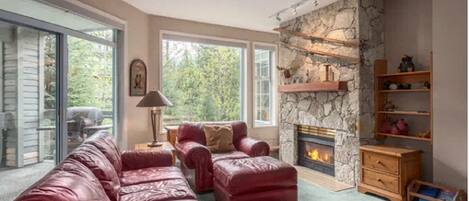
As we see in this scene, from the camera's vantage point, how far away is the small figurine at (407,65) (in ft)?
12.2

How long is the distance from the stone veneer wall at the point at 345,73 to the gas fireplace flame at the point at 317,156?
34 cm

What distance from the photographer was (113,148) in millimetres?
2975

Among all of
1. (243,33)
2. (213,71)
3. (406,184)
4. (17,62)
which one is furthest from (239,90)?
(17,62)

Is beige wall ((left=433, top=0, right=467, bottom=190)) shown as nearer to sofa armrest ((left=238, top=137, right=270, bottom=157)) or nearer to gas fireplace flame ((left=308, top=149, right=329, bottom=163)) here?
gas fireplace flame ((left=308, top=149, right=329, bottom=163))

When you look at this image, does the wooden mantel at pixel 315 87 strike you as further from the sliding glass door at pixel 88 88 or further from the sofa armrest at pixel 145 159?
the sliding glass door at pixel 88 88

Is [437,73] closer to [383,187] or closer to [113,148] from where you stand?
[383,187]

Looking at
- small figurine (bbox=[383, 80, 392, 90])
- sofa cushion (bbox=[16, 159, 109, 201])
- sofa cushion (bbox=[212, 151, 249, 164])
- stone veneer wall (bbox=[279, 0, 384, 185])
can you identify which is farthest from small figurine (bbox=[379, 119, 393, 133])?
sofa cushion (bbox=[16, 159, 109, 201])

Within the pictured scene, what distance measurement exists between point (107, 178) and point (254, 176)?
4.63 feet

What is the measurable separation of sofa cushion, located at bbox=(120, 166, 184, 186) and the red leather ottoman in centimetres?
47

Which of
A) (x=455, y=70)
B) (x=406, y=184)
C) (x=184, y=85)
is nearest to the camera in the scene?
(x=455, y=70)

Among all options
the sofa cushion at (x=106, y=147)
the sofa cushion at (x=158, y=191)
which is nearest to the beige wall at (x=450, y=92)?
the sofa cushion at (x=158, y=191)

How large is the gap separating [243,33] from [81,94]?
320 centimetres

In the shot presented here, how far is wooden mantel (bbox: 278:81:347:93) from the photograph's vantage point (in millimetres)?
4172

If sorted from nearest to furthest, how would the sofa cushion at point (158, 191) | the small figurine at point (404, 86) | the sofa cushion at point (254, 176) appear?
the sofa cushion at point (158, 191) → the sofa cushion at point (254, 176) → the small figurine at point (404, 86)
